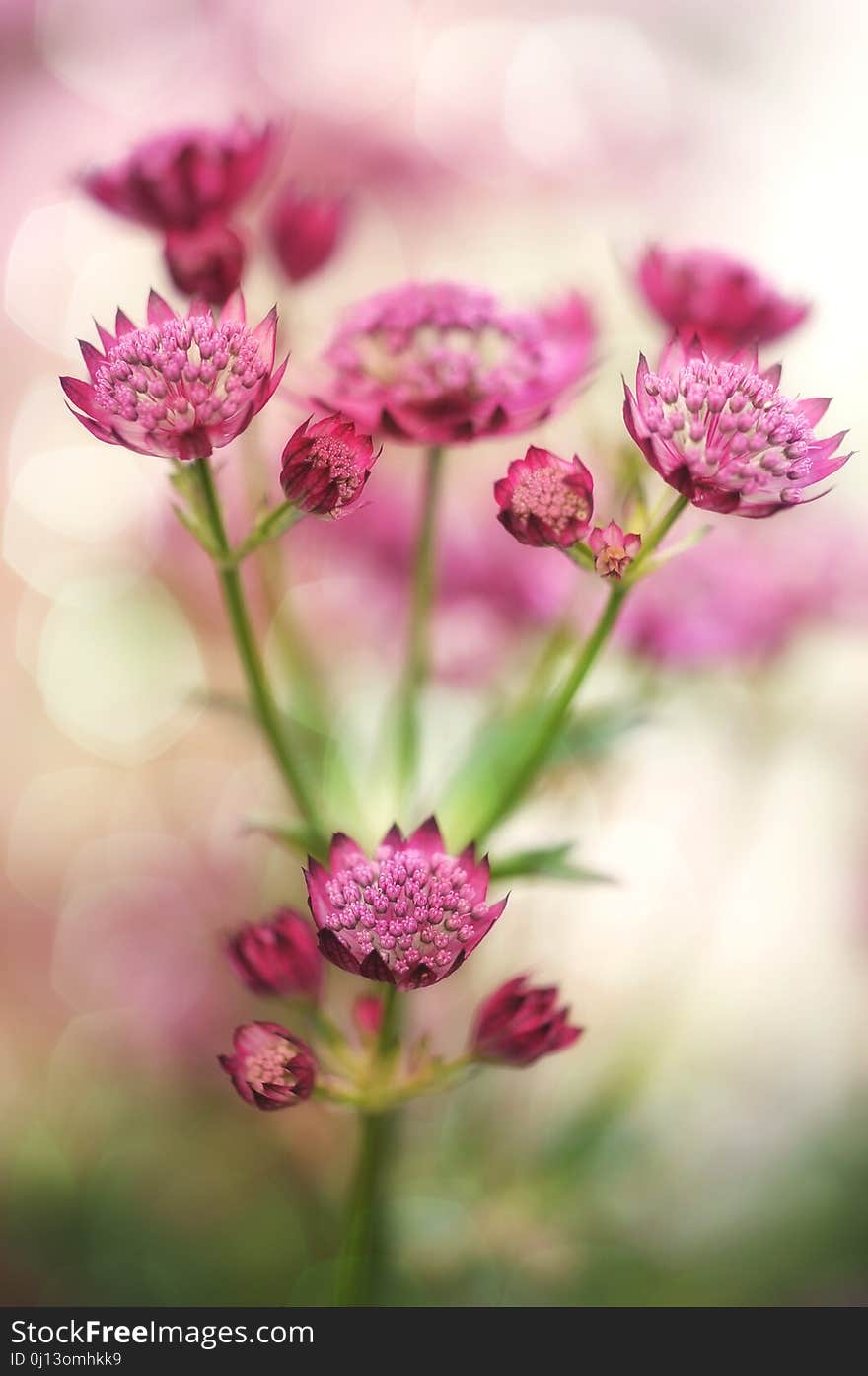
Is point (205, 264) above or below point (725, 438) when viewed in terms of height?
above

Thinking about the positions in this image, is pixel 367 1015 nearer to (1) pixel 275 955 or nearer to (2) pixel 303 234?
(1) pixel 275 955

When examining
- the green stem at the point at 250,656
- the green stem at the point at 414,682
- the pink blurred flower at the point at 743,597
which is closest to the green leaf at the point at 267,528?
the green stem at the point at 250,656

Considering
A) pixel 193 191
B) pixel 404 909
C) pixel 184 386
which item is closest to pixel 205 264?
pixel 193 191

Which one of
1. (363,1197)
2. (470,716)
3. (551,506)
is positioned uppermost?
(470,716)

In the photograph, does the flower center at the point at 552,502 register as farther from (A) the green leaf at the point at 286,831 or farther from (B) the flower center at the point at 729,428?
(A) the green leaf at the point at 286,831

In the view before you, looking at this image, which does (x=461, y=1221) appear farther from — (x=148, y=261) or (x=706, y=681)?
(x=148, y=261)
